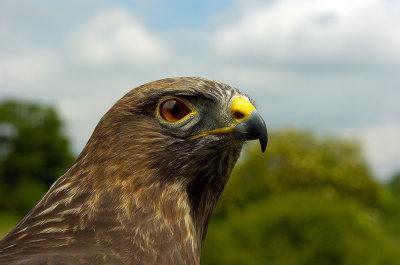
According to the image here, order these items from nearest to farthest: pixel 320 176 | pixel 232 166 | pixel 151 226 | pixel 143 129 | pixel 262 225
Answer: pixel 151 226, pixel 143 129, pixel 232 166, pixel 262 225, pixel 320 176

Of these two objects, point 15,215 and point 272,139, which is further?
point 15,215

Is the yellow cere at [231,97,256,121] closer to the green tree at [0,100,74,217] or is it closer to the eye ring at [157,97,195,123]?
the eye ring at [157,97,195,123]

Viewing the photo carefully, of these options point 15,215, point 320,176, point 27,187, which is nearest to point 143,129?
point 320,176

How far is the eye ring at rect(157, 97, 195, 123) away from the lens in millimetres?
3402

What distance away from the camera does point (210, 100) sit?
341 cm

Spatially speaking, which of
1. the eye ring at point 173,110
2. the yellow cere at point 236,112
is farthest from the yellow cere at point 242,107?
the eye ring at point 173,110

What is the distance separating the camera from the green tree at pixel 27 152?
157 ft

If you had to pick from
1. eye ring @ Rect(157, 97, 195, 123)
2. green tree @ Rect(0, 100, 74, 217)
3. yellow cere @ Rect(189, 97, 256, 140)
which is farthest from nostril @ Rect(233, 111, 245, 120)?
green tree @ Rect(0, 100, 74, 217)

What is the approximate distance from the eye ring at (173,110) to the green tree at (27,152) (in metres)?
44.3

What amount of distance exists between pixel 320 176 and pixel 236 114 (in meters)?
18.1

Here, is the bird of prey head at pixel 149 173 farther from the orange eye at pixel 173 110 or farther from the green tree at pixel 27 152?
the green tree at pixel 27 152

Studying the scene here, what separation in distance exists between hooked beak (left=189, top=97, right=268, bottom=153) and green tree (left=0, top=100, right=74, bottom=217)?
44462mm

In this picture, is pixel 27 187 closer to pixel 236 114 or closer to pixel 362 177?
pixel 362 177

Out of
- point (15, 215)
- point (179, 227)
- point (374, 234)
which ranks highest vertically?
point (179, 227)
